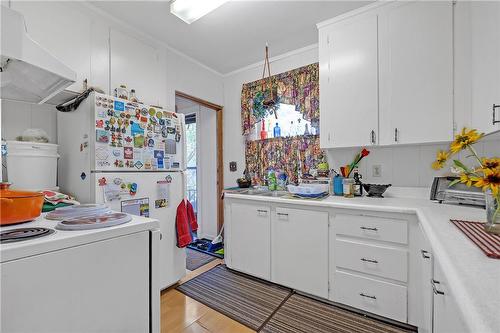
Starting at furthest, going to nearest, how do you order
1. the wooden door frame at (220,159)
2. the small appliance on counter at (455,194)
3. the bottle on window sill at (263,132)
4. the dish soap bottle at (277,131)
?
the wooden door frame at (220,159) → the bottle on window sill at (263,132) → the dish soap bottle at (277,131) → the small appliance on counter at (455,194)

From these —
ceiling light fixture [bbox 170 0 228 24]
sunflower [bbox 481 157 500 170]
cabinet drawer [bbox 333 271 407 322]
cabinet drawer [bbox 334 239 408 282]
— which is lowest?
cabinet drawer [bbox 333 271 407 322]

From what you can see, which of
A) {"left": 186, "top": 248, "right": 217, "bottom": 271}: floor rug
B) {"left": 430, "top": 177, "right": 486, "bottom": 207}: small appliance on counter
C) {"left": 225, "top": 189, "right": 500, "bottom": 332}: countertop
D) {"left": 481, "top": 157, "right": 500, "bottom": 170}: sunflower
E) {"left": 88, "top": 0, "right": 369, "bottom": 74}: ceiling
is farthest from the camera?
{"left": 186, "top": 248, "right": 217, "bottom": 271}: floor rug

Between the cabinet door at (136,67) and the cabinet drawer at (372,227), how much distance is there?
2173 millimetres

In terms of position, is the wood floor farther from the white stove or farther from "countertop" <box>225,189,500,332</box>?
"countertop" <box>225,189,500,332</box>

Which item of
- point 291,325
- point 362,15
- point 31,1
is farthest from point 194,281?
point 362,15

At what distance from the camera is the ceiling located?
6.25 feet

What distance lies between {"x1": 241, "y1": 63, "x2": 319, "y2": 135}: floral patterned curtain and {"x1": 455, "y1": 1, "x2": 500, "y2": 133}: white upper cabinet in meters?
1.16

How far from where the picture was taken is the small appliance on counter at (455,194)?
141 centimetres

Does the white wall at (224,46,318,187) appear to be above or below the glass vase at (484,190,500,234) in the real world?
above

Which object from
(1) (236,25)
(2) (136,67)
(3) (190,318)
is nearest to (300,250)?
(3) (190,318)

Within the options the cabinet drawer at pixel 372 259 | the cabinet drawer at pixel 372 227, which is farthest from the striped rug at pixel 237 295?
the cabinet drawer at pixel 372 227

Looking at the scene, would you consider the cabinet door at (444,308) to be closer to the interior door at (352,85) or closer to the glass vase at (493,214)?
the glass vase at (493,214)

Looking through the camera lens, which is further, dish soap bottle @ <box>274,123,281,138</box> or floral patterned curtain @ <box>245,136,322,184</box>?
dish soap bottle @ <box>274,123,281,138</box>

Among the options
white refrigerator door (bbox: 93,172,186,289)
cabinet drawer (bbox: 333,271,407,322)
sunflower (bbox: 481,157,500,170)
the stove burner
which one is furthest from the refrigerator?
sunflower (bbox: 481,157,500,170)
